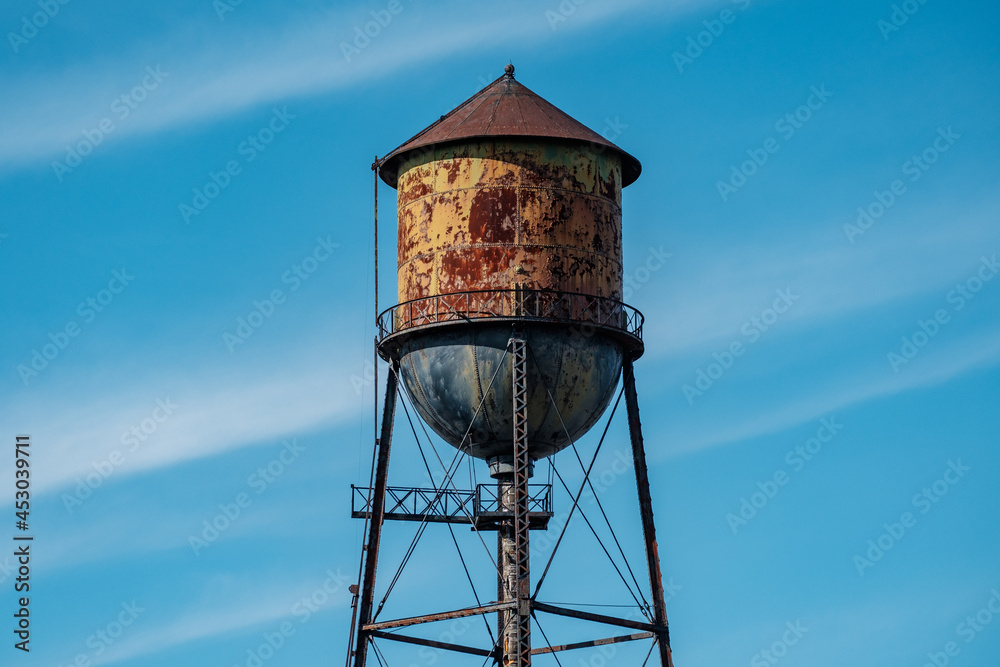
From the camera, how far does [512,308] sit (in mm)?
33406

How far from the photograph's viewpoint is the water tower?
110ft

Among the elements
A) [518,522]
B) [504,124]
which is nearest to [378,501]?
[518,522]

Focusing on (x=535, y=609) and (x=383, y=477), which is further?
(x=383, y=477)

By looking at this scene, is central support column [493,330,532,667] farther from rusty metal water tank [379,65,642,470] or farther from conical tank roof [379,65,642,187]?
conical tank roof [379,65,642,187]

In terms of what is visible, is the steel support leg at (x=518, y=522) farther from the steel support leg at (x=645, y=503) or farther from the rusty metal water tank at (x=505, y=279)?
the steel support leg at (x=645, y=503)

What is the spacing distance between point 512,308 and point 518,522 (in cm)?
353

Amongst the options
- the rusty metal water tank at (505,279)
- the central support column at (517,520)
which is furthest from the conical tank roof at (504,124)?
the central support column at (517,520)

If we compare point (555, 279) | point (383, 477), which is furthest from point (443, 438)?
point (555, 279)

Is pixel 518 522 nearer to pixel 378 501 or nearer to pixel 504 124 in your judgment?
pixel 378 501

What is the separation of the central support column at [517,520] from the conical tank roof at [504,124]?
11.7 ft

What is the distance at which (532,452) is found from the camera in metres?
34.2

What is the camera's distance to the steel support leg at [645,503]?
34.3 metres

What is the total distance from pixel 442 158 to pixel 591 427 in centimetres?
526

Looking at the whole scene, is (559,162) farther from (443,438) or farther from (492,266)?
(443,438)
